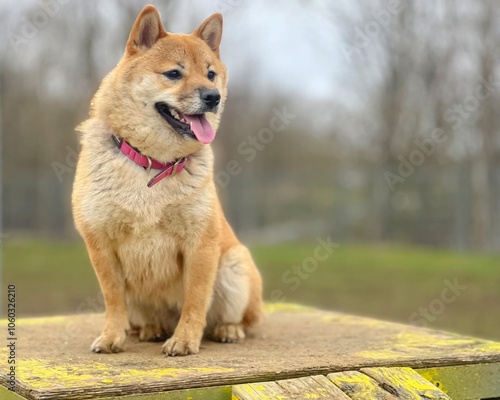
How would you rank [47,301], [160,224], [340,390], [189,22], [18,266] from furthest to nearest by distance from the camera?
[18,266], [189,22], [47,301], [160,224], [340,390]

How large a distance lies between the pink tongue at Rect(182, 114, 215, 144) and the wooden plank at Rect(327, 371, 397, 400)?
125cm

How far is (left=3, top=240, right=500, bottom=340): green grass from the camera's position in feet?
30.9

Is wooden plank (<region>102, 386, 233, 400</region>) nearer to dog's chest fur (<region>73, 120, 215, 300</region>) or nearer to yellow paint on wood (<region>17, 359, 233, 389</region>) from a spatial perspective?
yellow paint on wood (<region>17, 359, 233, 389</region>)

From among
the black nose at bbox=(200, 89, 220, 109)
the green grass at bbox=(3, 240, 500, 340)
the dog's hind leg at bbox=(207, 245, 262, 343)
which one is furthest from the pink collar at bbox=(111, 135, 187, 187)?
the green grass at bbox=(3, 240, 500, 340)

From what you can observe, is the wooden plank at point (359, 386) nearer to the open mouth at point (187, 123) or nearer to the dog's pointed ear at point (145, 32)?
the open mouth at point (187, 123)

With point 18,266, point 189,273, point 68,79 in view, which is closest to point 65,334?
point 189,273

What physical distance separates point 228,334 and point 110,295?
0.72 meters

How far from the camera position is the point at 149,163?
3.59 m

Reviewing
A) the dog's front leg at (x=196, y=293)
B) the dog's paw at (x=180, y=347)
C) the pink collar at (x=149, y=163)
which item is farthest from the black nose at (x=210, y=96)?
the dog's paw at (x=180, y=347)

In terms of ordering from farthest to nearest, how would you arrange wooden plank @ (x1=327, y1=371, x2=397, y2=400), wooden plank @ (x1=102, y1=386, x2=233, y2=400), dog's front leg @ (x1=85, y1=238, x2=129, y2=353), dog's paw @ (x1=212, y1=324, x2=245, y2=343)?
dog's paw @ (x1=212, y1=324, x2=245, y2=343) < dog's front leg @ (x1=85, y1=238, x2=129, y2=353) < wooden plank @ (x1=327, y1=371, x2=397, y2=400) < wooden plank @ (x1=102, y1=386, x2=233, y2=400)

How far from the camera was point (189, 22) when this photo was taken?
14016mm

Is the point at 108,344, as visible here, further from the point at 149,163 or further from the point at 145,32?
the point at 145,32

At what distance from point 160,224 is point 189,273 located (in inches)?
11.9

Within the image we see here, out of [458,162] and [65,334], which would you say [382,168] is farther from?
[65,334]
